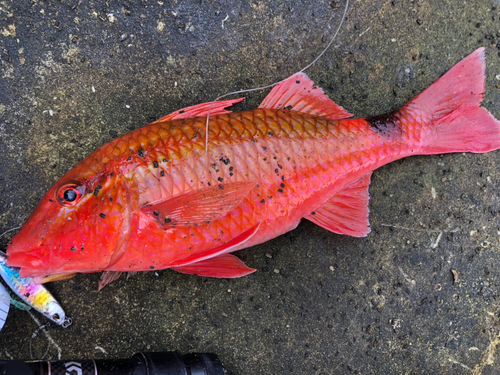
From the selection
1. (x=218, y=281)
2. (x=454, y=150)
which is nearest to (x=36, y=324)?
(x=218, y=281)

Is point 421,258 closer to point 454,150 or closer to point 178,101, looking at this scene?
point 454,150

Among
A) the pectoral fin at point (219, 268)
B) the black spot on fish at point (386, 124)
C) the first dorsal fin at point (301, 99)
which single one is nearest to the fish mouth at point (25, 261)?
the pectoral fin at point (219, 268)

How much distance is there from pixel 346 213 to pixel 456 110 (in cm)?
102

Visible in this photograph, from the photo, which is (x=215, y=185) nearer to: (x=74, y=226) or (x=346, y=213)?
(x=74, y=226)

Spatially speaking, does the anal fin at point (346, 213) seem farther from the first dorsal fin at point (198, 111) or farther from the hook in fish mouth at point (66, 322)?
the hook in fish mouth at point (66, 322)

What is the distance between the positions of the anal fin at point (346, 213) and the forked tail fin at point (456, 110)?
560 millimetres

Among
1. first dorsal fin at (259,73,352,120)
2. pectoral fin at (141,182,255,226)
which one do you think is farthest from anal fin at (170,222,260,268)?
first dorsal fin at (259,73,352,120)

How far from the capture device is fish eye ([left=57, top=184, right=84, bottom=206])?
170cm

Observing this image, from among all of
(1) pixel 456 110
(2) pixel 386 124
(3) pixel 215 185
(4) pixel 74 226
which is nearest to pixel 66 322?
(4) pixel 74 226

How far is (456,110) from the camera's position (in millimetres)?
2273

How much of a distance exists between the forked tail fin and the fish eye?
203cm

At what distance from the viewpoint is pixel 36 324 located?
2.21 meters

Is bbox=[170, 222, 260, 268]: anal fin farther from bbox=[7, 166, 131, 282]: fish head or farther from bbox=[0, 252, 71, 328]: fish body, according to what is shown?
bbox=[0, 252, 71, 328]: fish body

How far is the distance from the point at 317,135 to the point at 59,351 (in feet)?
7.00
